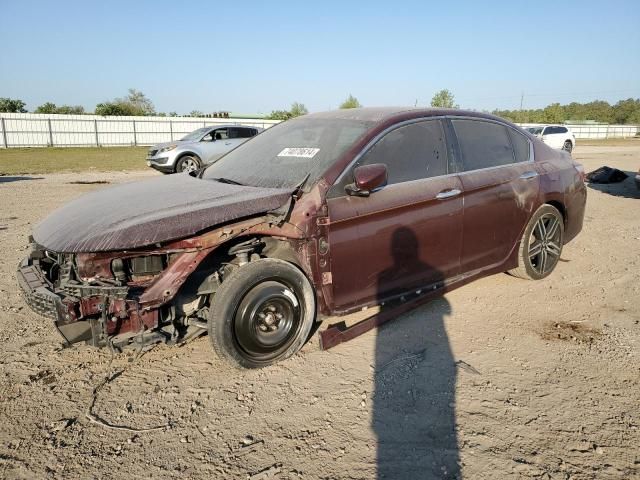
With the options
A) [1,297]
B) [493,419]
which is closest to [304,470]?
[493,419]

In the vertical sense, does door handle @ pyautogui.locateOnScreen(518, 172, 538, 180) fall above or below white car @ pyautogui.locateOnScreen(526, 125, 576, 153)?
below

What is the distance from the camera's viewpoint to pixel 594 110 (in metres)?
91.1

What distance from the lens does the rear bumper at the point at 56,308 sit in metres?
2.60

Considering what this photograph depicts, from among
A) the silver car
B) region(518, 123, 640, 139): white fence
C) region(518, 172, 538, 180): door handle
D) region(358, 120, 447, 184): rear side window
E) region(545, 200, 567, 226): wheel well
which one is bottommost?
region(545, 200, 567, 226): wheel well

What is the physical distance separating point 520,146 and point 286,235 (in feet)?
9.20

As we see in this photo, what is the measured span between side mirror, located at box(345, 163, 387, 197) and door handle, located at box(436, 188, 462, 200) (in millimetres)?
670

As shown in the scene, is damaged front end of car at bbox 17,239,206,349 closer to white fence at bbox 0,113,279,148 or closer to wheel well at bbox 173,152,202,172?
wheel well at bbox 173,152,202,172

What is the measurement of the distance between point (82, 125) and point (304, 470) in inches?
1332

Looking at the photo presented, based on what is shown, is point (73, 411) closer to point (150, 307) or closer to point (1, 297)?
point (150, 307)

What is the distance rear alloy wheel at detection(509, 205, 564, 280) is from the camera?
448 cm

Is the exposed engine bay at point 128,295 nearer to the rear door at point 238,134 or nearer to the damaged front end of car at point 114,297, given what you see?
the damaged front end of car at point 114,297

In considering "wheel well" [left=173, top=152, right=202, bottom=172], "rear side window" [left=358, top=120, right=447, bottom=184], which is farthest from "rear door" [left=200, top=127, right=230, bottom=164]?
"rear side window" [left=358, top=120, right=447, bottom=184]

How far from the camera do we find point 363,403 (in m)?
2.75

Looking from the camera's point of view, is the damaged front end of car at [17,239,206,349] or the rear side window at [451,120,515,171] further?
the rear side window at [451,120,515,171]
